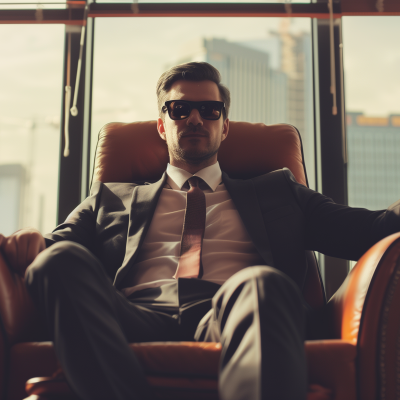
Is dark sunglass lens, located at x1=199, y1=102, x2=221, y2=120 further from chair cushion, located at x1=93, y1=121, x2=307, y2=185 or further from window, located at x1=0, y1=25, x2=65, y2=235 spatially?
window, located at x1=0, y1=25, x2=65, y2=235

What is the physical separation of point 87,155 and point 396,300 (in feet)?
5.56

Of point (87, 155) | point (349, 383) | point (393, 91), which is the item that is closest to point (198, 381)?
point (349, 383)

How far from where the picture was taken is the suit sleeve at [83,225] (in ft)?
4.42

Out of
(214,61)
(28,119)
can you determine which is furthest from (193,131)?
(28,119)

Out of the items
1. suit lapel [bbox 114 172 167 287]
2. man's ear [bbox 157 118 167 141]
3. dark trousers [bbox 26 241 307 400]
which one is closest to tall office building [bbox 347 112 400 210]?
man's ear [bbox 157 118 167 141]

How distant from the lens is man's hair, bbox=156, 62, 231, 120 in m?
1.65

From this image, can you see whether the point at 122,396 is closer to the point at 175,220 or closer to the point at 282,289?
the point at 282,289

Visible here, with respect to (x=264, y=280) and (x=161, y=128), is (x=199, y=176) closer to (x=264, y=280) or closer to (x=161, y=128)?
(x=161, y=128)

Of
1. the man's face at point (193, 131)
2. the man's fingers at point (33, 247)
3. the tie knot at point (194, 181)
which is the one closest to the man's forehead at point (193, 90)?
the man's face at point (193, 131)

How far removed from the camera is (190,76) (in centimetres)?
165

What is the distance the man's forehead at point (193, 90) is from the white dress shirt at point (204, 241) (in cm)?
30

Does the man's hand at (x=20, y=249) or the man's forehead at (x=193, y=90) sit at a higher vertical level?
the man's forehead at (x=193, y=90)

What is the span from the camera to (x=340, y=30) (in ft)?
7.24

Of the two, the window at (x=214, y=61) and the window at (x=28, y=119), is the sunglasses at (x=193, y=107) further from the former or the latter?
the window at (x=28, y=119)
